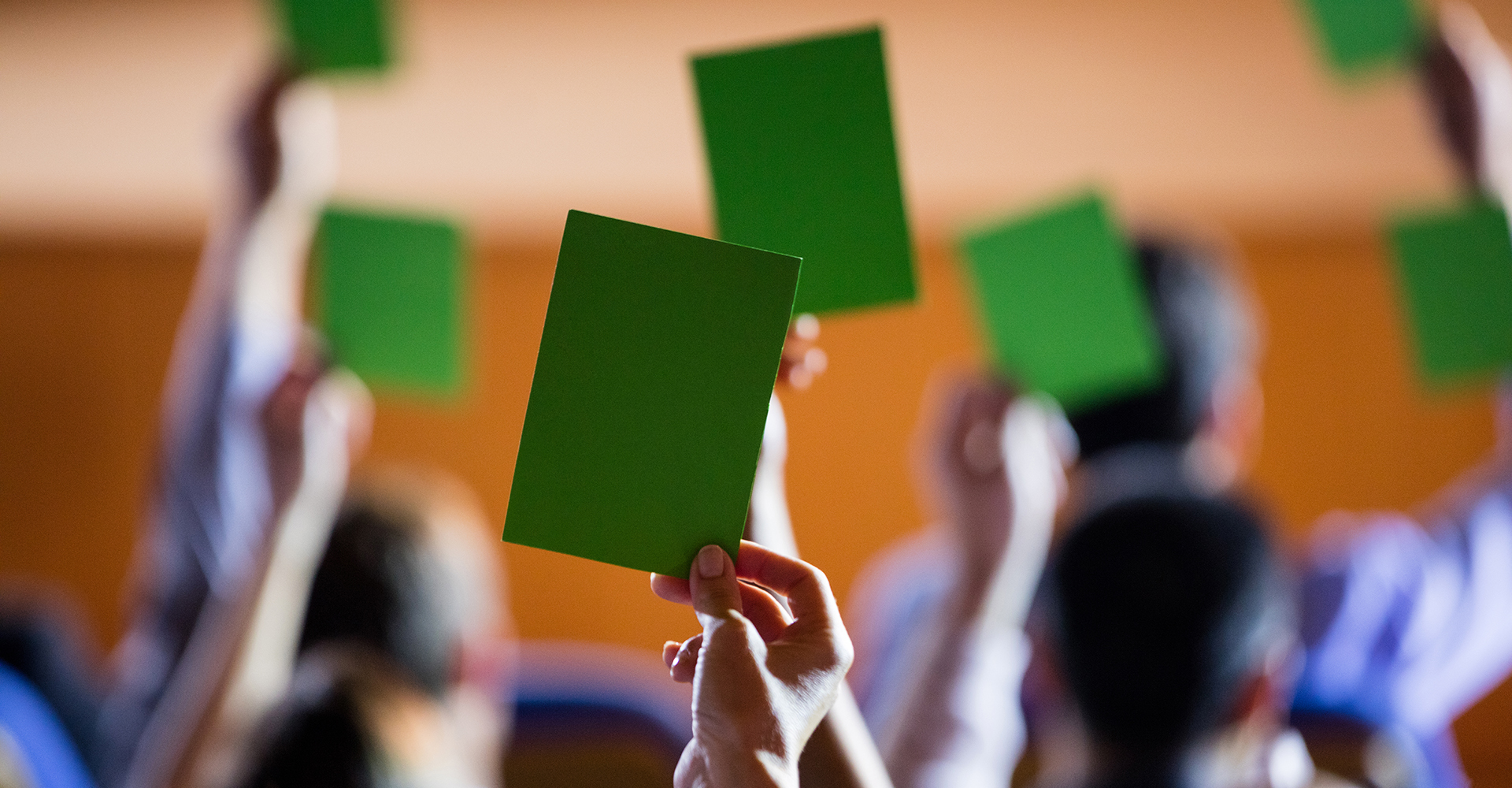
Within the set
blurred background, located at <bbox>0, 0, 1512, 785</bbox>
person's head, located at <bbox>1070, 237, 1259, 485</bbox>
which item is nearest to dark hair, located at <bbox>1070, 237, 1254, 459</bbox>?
person's head, located at <bbox>1070, 237, 1259, 485</bbox>

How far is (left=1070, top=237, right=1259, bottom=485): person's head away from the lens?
1.50 m

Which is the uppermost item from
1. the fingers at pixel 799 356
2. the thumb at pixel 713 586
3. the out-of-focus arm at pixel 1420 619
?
the fingers at pixel 799 356

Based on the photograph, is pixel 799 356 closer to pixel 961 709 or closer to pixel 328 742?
pixel 961 709

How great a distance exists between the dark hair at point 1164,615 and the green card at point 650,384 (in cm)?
72

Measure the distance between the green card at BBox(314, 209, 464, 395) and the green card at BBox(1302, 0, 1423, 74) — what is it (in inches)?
38.5

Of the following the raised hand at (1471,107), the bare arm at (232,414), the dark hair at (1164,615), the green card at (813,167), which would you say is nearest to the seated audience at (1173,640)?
the dark hair at (1164,615)

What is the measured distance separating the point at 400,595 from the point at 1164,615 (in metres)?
0.85

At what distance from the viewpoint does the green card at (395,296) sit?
1075 millimetres

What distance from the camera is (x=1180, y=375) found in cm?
150

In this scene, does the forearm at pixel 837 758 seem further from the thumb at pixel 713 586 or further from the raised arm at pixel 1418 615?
the raised arm at pixel 1418 615

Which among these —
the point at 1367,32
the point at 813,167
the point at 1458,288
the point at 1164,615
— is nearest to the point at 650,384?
the point at 813,167

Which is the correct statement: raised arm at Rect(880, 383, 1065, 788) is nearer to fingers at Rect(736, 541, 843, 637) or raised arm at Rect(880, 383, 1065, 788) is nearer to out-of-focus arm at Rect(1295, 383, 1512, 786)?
fingers at Rect(736, 541, 843, 637)

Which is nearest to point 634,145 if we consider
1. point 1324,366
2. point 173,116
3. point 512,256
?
point 512,256

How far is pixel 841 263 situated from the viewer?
646 mm
